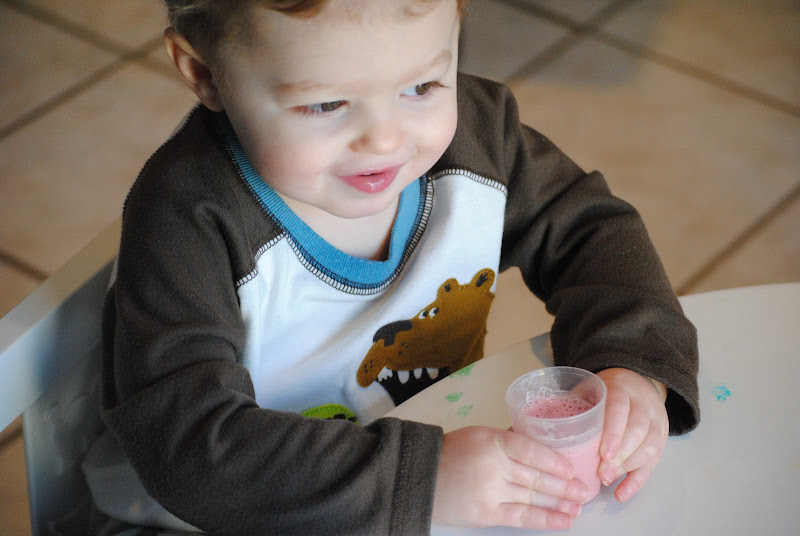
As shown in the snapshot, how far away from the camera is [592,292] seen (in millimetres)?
782

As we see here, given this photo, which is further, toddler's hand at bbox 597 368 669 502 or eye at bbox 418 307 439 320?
eye at bbox 418 307 439 320

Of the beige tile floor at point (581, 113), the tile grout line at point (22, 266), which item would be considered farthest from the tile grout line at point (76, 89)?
the tile grout line at point (22, 266)

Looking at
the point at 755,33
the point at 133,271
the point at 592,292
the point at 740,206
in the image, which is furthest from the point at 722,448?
the point at 755,33

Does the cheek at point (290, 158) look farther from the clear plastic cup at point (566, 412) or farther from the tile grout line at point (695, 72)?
the tile grout line at point (695, 72)

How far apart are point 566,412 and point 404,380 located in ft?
0.90

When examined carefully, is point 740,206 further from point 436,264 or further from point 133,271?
point 133,271

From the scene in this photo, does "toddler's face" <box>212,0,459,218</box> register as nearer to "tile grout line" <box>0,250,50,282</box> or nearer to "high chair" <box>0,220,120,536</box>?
"high chair" <box>0,220,120,536</box>

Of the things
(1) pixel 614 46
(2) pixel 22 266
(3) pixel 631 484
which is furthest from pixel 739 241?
(2) pixel 22 266

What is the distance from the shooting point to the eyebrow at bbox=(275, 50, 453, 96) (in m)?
0.64

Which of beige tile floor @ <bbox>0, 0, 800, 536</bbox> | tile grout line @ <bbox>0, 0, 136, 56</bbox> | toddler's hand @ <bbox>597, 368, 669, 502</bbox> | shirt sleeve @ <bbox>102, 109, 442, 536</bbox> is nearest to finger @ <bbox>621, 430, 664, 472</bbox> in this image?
toddler's hand @ <bbox>597, 368, 669, 502</bbox>

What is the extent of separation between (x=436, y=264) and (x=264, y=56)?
296 millimetres

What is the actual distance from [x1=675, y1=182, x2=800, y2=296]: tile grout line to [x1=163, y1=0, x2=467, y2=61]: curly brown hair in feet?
3.33

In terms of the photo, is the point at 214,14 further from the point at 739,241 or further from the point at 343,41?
the point at 739,241

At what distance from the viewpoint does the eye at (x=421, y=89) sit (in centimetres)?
70
